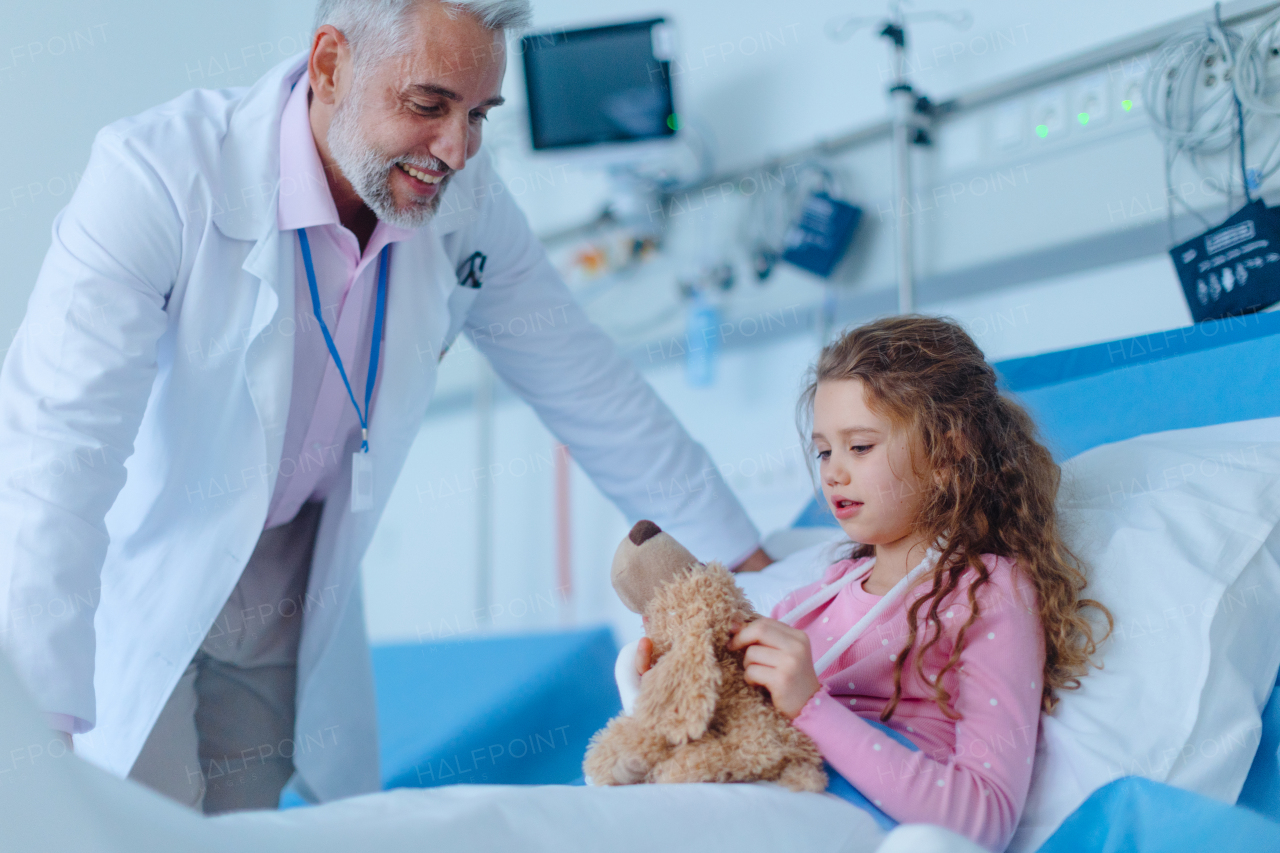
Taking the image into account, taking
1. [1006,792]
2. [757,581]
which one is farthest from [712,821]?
[757,581]

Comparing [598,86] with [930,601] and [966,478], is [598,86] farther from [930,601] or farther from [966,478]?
[930,601]

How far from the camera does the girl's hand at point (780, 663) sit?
35.0 inches

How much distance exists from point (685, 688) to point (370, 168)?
0.85 metres

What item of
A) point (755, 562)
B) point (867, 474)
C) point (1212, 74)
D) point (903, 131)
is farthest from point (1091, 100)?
point (867, 474)

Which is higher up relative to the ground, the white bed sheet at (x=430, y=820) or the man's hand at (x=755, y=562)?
the white bed sheet at (x=430, y=820)

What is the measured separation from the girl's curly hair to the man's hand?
0.48 meters

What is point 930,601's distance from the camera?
102cm

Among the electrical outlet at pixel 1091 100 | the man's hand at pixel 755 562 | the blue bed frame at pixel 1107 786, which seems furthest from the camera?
the electrical outlet at pixel 1091 100

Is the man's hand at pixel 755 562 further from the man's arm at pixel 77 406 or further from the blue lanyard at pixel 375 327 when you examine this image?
the man's arm at pixel 77 406

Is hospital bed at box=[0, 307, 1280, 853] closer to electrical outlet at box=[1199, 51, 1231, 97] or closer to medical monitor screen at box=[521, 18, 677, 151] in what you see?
electrical outlet at box=[1199, 51, 1231, 97]

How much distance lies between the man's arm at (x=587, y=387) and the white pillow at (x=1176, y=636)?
0.64m

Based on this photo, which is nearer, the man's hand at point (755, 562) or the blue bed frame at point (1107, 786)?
the blue bed frame at point (1107, 786)

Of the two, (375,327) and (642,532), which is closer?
(642,532)

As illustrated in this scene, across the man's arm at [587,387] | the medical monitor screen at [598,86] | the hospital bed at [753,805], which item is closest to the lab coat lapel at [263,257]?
the man's arm at [587,387]
